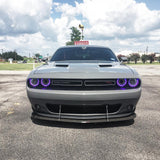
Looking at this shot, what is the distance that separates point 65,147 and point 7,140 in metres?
0.88

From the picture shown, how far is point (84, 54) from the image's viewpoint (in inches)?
146

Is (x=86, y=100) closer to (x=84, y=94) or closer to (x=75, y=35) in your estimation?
(x=84, y=94)

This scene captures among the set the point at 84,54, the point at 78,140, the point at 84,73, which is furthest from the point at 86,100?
the point at 84,54

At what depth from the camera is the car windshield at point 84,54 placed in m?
3.54

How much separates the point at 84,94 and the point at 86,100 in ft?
0.30

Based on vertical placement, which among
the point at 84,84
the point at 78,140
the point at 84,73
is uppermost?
the point at 84,73

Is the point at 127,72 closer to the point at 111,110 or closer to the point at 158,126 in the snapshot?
the point at 111,110

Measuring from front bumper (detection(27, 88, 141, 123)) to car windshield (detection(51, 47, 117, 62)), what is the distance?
135 centimetres

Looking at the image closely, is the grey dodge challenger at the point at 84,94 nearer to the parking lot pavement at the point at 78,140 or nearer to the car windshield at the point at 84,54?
the parking lot pavement at the point at 78,140

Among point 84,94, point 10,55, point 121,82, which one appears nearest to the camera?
point 84,94

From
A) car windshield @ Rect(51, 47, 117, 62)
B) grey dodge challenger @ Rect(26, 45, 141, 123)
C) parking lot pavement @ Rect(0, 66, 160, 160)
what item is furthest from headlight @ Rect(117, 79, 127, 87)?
car windshield @ Rect(51, 47, 117, 62)

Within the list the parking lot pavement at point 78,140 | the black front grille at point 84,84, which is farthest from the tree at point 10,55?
the black front grille at point 84,84

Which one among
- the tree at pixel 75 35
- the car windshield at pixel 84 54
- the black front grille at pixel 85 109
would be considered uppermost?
the tree at pixel 75 35

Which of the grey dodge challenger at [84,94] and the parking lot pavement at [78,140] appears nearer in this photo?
the parking lot pavement at [78,140]
